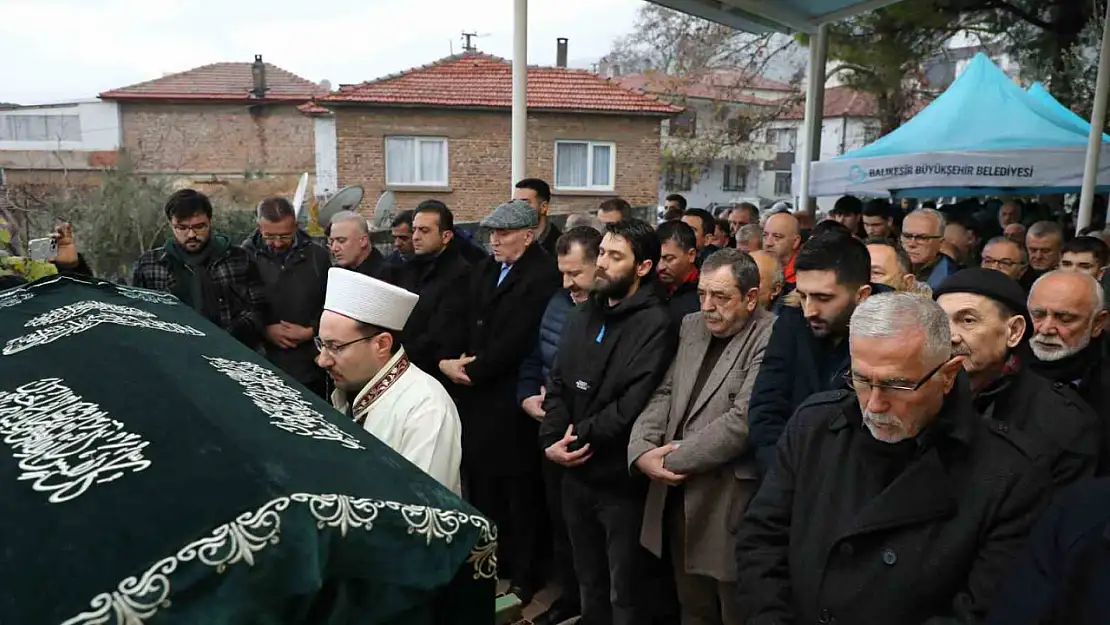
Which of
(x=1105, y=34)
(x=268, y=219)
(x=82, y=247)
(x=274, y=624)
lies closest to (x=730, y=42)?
(x=1105, y=34)

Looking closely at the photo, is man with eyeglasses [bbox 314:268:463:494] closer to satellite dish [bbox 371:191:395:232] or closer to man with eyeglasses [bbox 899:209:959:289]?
man with eyeglasses [bbox 899:209:959:289]

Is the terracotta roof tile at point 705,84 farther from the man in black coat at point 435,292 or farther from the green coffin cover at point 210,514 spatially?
the green coffin cover at point 210,514

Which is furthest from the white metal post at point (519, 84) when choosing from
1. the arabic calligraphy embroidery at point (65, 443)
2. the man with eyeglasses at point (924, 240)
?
the arabic calligraphy embroidery at point (65, 443)

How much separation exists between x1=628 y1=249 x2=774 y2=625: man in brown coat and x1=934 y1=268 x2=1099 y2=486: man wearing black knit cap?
0.72 meters

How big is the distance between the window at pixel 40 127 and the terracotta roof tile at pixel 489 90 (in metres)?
12.0

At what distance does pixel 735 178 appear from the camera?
40969 mm

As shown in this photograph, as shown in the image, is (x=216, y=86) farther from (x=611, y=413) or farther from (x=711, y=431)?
(x=711, y=431)

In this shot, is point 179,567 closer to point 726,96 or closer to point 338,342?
point 338,342

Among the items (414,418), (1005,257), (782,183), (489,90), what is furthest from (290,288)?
(782,183)

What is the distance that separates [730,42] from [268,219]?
1448cm

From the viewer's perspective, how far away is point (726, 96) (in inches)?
756

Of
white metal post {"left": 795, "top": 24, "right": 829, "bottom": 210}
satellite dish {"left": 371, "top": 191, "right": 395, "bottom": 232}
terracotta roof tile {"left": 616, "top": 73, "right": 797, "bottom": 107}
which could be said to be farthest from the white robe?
terracotta roof tile {"left": 616, "top": 73, "right": 797, "bottom": 107}

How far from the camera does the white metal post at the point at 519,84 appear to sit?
205 inches

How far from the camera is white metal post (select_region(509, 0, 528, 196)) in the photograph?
521cm
